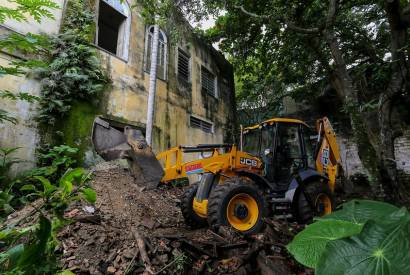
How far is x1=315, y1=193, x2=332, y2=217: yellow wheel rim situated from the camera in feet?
18.1

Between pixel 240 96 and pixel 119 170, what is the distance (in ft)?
31.8

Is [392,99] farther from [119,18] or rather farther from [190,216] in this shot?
[119,18]

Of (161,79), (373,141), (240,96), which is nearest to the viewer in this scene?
(373,141)

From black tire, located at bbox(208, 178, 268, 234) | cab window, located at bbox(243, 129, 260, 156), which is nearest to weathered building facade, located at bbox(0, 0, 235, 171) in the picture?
cab window, located at bbox(243, 129, 260, 156)

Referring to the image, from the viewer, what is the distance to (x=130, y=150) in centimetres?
421

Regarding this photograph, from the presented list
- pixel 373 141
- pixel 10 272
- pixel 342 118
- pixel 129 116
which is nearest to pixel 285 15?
A: pixel 373 141

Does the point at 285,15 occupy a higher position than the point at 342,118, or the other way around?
the point at 285,15

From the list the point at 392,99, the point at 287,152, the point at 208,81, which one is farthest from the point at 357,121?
the point at 208,81

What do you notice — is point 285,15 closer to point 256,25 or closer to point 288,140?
point 256,25

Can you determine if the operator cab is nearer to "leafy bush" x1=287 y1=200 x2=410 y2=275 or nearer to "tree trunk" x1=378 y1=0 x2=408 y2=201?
"tree trunk" x1=378 y1=0 x2=408 y2=201

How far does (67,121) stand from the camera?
6.05 metres

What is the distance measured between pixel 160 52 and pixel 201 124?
3.27m

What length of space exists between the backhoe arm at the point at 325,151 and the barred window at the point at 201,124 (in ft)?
16.4

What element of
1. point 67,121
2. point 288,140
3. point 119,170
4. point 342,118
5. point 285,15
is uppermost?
point 285,15
